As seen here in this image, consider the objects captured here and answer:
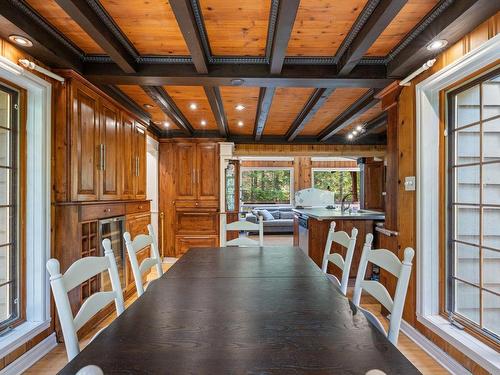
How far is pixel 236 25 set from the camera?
199 cm

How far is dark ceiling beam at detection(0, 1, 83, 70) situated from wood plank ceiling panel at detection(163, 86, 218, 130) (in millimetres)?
964

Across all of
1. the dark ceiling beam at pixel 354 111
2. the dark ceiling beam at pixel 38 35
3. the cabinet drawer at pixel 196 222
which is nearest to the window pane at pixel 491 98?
the dark ceiling beam at pixel 354 111

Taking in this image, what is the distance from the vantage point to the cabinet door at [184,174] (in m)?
5.38

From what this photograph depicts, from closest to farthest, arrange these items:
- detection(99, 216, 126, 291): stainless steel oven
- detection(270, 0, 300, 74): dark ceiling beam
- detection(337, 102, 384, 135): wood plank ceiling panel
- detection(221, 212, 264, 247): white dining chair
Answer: detection(270, 0, 300, 74): dark ceiling beam → detection(221, 212, 264, 247): white dining chair → detection(99, 216, 126, 291): stainless steel oven → detection(337, 102, 384, 135): wood plank ceiling panel

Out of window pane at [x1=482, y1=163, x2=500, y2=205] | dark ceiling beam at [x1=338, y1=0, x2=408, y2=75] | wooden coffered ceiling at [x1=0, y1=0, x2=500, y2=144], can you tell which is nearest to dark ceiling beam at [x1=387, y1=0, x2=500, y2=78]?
wooden coffered ceiling at [x1=0, y1=0, x2=500, y2=144]

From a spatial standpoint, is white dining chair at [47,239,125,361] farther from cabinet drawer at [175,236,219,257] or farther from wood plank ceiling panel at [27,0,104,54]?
cabinet drawer at [175,236,219,257]

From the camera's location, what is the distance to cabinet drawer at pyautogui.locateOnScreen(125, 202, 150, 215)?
11.4 ft

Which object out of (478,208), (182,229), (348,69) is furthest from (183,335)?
(182,229)

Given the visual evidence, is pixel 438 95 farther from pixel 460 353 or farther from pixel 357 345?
pixel 357 345

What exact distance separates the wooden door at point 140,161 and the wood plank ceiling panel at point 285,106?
1768mm

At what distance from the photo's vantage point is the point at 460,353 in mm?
2008

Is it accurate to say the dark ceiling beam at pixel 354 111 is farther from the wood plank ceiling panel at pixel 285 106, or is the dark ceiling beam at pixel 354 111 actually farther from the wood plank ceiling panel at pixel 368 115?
the wood plank ceiling panel at pixel 285 106

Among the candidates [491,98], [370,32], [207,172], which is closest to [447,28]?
[370,32]

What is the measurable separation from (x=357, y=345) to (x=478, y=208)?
1.72 metres
